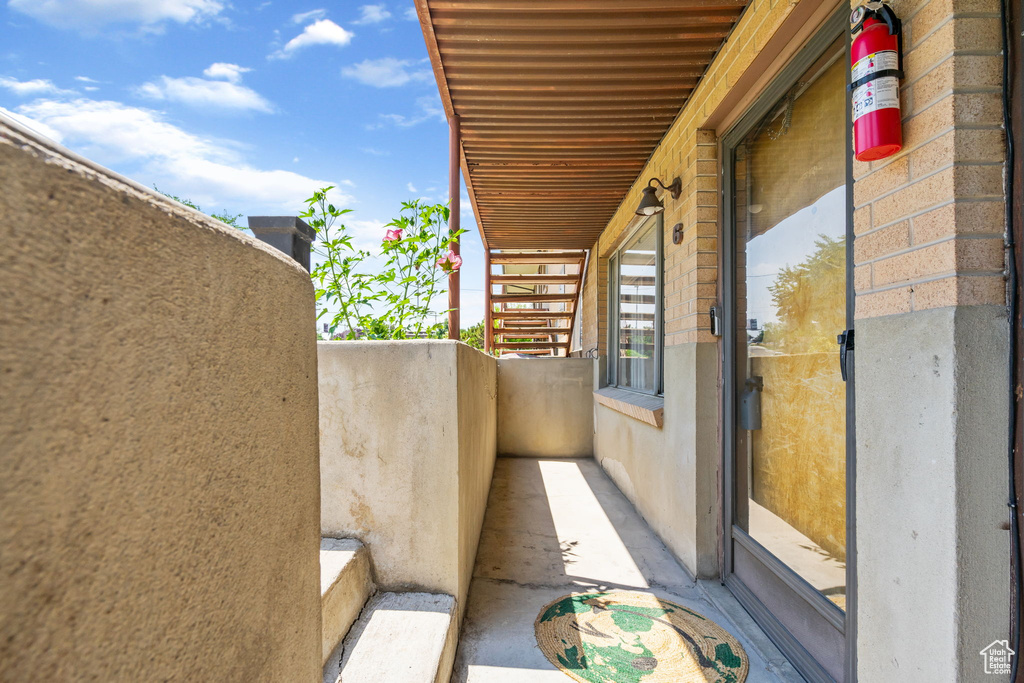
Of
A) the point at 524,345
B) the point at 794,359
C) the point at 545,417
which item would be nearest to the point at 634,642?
the point at 794,359

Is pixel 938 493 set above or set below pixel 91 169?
below

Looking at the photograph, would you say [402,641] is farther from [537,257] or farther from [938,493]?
[537,257]

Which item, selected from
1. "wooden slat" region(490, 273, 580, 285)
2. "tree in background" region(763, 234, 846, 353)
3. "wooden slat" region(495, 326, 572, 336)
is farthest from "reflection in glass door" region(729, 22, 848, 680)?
"wooden slat" region(495, 326, 572, 336)

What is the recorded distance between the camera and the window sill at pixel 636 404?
10.2 feet

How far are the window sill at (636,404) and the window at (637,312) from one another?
0.27 ft

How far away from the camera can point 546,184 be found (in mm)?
4141

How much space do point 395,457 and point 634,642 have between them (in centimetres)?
125

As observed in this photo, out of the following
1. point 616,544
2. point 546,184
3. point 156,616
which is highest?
point 546,184

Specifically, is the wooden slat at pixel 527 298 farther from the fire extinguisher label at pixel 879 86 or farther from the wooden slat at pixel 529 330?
the fire extinguisher label at pixel 879 86

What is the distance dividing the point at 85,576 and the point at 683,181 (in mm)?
3010

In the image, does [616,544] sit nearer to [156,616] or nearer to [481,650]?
[481,650]

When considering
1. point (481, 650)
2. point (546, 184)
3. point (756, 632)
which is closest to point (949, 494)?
point (756, 632)

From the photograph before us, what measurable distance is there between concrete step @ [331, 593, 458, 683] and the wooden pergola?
7.49ft

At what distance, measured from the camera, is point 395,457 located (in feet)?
6.07
